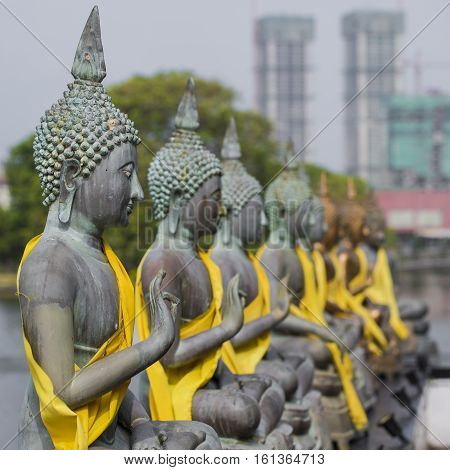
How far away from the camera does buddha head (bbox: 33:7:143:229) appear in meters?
4.01

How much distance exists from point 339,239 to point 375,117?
40.3 m

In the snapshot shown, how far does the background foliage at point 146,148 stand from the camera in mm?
8320

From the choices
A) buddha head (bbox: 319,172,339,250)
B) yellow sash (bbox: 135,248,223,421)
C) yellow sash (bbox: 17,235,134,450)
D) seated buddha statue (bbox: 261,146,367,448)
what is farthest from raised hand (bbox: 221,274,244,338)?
buddha head (bbox: 319,172,339,250)

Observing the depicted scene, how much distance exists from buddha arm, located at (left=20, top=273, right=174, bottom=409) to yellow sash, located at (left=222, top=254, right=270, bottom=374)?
224 cm

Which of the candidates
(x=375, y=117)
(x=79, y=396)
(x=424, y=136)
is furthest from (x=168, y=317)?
(x=424, y=136)

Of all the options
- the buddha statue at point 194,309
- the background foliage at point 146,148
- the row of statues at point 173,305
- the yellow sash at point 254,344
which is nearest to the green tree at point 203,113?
the background foliage at point 146,148

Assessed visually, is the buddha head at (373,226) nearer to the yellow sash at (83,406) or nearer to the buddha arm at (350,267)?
the buddha arm at (350,267)

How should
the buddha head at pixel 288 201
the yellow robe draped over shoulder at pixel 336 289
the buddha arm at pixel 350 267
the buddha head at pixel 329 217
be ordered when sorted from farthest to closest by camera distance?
the buddha arm at pixel 350 267
the buddha head at pixel 329 217
the yellow robe draped over shoulder at pixel 336 289
the buddha head at pixel 288 201

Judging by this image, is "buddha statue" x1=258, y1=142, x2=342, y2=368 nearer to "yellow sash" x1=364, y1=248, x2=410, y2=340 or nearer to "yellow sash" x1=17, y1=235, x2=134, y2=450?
"yellow sash" x1=364, y1=248, x2=410, y2=340

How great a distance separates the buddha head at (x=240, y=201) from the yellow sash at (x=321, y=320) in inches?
43.5

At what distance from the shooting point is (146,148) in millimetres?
6445
